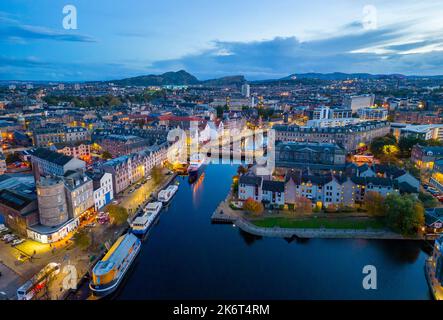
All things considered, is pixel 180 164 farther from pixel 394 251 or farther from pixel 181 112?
pixel 181 112

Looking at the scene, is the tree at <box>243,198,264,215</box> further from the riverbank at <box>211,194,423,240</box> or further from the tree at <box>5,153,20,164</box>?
the tree at <box>5,153,20,164</box>

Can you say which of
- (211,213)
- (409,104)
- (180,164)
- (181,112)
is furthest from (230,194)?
(409,104)

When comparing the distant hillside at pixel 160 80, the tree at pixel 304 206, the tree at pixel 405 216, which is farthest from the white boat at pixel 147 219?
the distant hillside at pixel 160 80

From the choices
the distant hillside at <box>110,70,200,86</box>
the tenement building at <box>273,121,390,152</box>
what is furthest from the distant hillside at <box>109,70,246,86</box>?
the tenement building at <box>273,121,390,152</box>

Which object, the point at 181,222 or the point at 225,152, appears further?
the point at 225,152

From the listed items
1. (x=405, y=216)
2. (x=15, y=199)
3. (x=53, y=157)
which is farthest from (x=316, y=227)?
(x=53, y=157)

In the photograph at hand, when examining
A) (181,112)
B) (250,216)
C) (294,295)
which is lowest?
(294,295)

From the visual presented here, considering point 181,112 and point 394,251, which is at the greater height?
point 181,112
